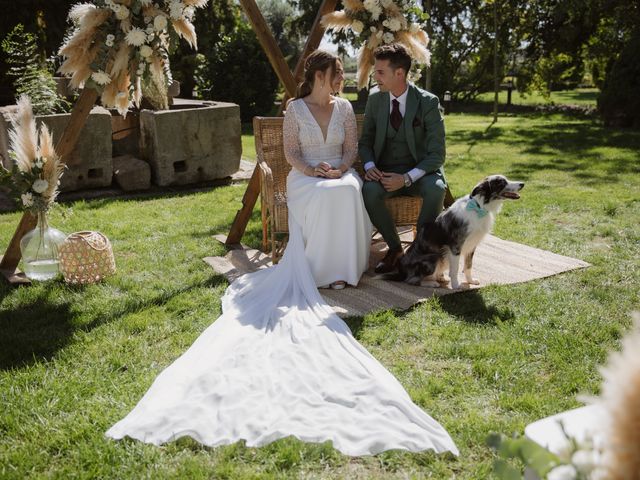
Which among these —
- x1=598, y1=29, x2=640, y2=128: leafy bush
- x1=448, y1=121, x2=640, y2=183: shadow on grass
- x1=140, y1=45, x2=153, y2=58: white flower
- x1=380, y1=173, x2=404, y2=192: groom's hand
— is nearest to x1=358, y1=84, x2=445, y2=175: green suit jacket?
x1=380, y1=173, x2=404, y2=192: groom's hand

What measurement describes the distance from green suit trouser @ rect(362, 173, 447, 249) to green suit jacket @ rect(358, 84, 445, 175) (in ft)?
0.43

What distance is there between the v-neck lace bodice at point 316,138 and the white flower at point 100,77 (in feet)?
4.99

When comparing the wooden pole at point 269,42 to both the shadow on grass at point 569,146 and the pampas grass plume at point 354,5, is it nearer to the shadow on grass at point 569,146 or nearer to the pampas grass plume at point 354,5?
the pampas grass plume at point 354,5

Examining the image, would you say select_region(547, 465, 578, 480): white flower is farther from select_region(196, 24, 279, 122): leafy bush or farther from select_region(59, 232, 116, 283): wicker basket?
select_region(196, 24, 279, 122): leafy bush

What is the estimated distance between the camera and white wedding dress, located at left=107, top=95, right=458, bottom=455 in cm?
301

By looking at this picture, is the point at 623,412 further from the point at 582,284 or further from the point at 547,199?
the point at 547,199

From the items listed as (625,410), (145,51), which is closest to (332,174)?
(145,51)

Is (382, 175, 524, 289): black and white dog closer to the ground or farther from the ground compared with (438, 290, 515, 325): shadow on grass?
farther from the ground

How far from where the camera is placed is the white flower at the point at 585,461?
1.04 meters

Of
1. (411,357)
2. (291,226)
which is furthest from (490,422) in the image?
(291,226)

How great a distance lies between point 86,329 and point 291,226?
6.06 feet

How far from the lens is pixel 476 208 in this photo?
4.77m

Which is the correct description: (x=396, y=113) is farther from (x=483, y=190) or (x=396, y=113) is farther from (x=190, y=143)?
(x=190, y=143)

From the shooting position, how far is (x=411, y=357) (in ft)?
12.8
